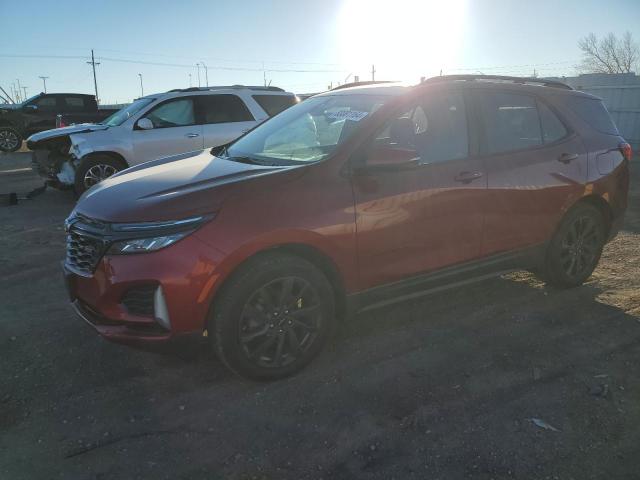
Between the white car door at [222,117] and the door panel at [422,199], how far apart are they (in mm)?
5406

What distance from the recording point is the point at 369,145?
3.27 m

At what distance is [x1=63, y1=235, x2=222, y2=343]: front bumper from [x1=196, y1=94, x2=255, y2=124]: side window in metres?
A: 6.32

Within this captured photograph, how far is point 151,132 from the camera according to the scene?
840 cm

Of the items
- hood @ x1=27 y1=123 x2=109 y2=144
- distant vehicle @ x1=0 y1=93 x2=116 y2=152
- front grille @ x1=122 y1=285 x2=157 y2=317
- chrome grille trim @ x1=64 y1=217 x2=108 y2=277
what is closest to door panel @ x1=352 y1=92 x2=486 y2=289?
front grille @ x1=122 y1=285 x2=157 y2=317

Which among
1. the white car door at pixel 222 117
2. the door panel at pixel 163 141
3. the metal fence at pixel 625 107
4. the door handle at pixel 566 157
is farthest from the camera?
the metal fence at pixel 625 107

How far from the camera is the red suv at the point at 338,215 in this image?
2.73 m

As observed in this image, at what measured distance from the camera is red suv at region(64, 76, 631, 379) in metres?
2.73

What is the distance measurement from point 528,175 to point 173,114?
6371 millimetres

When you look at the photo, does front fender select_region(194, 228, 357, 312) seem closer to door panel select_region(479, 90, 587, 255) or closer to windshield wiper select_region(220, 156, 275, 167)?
windshield wiper select_region(220, 156, 275, 167)

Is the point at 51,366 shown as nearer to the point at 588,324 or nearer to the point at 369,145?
the point at 369,145

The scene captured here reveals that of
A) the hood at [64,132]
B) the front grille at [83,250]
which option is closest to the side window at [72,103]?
the hood at [64,132]

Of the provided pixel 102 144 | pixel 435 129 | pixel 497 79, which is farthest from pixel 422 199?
pixel 102 144

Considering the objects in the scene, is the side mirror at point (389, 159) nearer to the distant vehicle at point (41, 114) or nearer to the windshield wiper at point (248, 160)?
the windshield wiper at point (248, 160)

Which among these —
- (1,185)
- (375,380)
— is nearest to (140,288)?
(375,380)
